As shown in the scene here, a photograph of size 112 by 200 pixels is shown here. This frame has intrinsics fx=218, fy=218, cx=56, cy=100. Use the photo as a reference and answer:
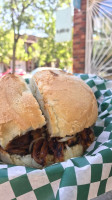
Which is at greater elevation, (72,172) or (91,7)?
(91,7)

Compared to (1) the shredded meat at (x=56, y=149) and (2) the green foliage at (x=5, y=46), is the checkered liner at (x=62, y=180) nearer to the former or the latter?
(1) the shredded meat at (x=56, y=149)

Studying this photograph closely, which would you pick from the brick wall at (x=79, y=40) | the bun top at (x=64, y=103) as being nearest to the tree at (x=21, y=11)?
the brick wall at (x=79, y=40)

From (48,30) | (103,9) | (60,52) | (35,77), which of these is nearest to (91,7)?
(103,9)

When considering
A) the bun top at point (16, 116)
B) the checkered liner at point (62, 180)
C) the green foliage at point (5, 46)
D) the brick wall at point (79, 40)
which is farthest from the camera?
the green foliage at point (5, 46)

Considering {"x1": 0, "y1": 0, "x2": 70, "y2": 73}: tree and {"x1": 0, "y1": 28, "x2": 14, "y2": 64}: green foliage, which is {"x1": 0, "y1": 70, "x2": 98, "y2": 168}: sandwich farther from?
{"x1": 0, "y1": 28, "x2": 14, "y2": 64}: green foliage

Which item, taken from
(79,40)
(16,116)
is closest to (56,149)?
(16,116)

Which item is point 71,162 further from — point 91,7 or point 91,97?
point 91,7
